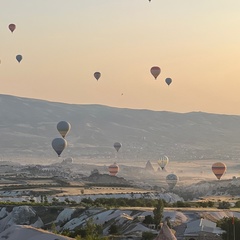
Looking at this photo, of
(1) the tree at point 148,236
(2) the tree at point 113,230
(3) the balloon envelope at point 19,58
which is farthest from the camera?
(3) the balloon envelope at point 19,58

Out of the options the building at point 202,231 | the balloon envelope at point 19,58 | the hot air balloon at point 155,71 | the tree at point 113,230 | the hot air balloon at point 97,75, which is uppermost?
the balloon envelope at point 19,58

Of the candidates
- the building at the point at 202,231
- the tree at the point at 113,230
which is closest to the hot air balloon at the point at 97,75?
the tree at the point at 113,230

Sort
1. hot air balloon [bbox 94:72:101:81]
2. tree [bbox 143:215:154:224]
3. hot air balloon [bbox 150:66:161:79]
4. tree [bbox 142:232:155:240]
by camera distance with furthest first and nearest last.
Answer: hot air balloon [bbox 94:72:101:81] < hot air balloon [bbox 150:66:161:79] < tree [bbox 143:215:154:224] < tree [bbox 142:232:155:240]

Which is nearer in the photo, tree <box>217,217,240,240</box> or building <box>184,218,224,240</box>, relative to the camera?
tree <box>217,217,240,240</box>

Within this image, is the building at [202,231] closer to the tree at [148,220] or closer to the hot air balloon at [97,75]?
the tree at [148,220]

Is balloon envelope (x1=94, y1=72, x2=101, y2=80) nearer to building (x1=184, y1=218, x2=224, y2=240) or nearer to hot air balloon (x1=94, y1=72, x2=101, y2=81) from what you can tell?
hot air balloon (x1=94, y1=72, x2=101, y2=81)

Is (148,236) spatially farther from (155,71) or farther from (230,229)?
(155,71)

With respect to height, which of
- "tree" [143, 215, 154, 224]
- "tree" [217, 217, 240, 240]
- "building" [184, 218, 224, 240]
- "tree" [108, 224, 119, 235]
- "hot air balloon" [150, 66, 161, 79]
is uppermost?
"hot air balloon" [150, 66, 161, 79]

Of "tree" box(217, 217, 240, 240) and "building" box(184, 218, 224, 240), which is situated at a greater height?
"building" box(184, 218, 224, 240)

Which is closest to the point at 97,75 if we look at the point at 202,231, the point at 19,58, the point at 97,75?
the point at 97,75

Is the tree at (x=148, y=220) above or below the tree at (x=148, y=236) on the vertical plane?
above

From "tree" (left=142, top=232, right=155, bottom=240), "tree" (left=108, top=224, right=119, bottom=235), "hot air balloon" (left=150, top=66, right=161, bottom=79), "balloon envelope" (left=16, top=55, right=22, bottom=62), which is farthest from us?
"balloon envelope" (left=16, top=55, right=22, bottom=62)

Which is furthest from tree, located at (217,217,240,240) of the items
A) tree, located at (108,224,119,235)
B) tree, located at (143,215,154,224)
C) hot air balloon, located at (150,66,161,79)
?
hot air balloon, located at (150,66,161,79)
